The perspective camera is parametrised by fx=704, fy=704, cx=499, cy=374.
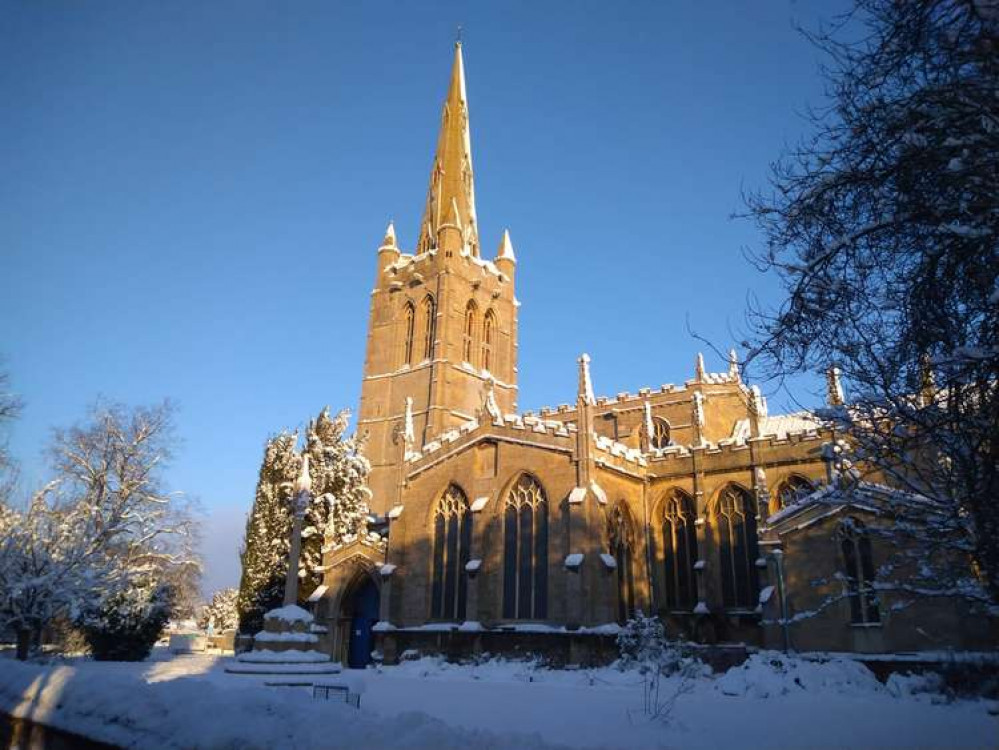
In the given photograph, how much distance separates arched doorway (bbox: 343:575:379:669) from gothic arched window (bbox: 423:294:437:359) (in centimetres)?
2083

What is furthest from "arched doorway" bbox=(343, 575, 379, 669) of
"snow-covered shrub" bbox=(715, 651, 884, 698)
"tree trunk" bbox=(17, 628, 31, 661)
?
"snow-covered shrub" bbox=(715, 651, 884, 698)

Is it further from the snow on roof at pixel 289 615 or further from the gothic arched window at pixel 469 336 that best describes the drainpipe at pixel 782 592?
the gothic arched window at pixel 469 336

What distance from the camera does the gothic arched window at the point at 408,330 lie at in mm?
49594

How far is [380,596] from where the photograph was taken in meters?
27.8

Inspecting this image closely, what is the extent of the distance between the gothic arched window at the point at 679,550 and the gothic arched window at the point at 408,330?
25.3m

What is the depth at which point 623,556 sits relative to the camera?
26188mm

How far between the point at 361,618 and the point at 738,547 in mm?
15478

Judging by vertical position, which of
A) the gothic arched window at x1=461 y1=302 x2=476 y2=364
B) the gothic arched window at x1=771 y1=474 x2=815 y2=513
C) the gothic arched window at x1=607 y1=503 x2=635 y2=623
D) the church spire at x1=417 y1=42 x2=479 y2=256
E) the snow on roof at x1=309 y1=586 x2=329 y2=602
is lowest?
→ the snow on roof at x1=309 y1=586 x2=329 y2=602

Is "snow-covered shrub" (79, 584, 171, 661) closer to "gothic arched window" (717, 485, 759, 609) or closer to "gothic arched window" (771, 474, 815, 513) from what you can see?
"gothic arched window" (717, 485, 759, 609)

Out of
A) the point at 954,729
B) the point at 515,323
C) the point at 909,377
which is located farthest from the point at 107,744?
the point at 515,323

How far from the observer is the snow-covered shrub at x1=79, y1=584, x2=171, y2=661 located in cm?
2544

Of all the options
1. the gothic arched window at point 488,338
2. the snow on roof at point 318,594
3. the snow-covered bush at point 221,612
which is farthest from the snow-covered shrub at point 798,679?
the snow-covered bush at point 221,612

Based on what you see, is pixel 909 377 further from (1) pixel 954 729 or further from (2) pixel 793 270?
(1) pixel 954 729

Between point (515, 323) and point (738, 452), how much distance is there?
29067 millimetres
